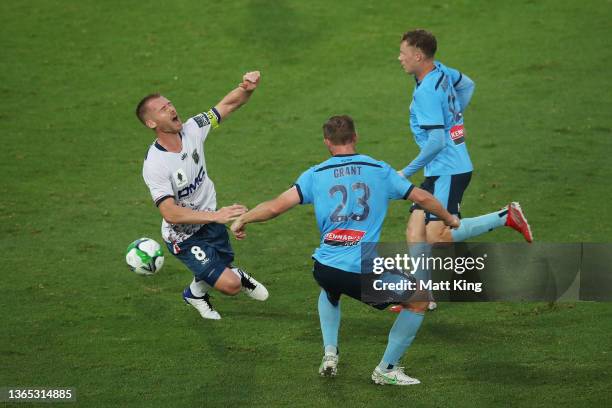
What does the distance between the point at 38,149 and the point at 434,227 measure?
7167 mm

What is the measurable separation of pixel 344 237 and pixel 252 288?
7.56ft

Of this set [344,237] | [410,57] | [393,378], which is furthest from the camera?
[410,57]

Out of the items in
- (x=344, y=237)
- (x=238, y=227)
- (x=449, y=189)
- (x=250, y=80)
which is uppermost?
(x=250, y=80)

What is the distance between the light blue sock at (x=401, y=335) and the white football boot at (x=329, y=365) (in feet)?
1.35

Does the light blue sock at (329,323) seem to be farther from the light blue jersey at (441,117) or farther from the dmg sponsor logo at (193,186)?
the light blue jersey at (441,117)

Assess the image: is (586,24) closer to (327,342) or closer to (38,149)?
(38,149)

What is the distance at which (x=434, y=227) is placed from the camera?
9383 millimetres

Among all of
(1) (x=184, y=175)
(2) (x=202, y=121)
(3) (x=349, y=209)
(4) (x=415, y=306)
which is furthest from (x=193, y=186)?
(4) (x=415, y=306)

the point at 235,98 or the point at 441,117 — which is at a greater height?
the point at 235,98

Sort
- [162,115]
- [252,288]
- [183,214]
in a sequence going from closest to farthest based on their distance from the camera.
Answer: [183,214] < [162,115] < [252,288]

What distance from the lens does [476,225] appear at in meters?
9.73

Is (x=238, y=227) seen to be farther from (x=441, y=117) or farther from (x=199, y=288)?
(x=441, y=117)

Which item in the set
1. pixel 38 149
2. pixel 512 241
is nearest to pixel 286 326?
pixel 512 241

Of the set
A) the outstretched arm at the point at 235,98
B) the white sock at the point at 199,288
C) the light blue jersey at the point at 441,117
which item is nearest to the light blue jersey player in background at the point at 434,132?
the light blue jersey at the point at 441,117
